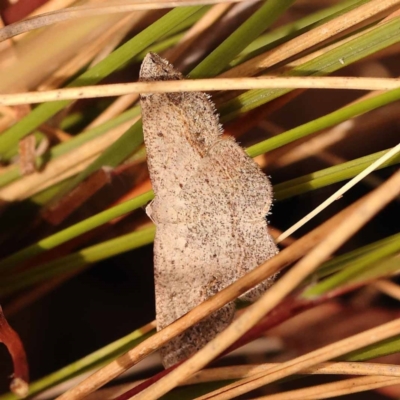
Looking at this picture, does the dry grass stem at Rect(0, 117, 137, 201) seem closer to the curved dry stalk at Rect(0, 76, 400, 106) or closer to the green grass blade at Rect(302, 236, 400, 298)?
the curved dry stalk at Rect(0, 76, 400, 106)

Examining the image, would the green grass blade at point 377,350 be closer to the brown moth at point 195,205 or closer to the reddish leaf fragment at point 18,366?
the brown moth at point 195,205

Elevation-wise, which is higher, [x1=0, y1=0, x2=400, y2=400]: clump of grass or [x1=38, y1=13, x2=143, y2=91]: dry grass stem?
[x1=38, y1=13, x2=143, y2=91]: dry grass stem

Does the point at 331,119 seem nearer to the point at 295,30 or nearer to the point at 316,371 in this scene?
the point at 295,30

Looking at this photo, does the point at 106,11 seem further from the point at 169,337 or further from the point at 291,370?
the point at 291,370

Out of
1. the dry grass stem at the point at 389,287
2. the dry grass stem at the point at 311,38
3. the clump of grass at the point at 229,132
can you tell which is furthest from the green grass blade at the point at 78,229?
the dry grass stem at the point at 389,287

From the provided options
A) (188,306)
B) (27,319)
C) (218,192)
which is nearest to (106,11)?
(218,192)

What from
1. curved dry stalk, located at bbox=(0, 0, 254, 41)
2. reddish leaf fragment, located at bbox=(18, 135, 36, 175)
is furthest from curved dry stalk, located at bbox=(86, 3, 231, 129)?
curved dry stalk, located at bbox=(0, 0, 254, 41)

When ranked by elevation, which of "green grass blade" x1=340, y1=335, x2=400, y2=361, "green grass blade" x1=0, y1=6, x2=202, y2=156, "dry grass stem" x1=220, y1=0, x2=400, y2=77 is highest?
"green grass blade" x1=0, y1=6, x2=202, y2=156
